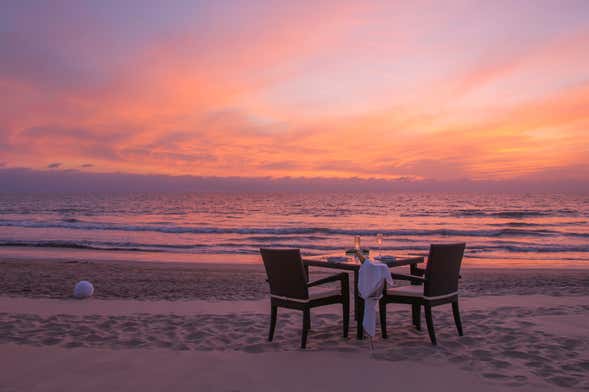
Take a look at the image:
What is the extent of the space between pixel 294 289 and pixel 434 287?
1271 millimetres

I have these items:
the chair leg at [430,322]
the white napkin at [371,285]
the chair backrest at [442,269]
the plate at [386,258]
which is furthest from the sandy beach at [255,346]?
the plate at [386,258]

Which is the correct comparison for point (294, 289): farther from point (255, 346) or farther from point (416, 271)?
point (416, 271)

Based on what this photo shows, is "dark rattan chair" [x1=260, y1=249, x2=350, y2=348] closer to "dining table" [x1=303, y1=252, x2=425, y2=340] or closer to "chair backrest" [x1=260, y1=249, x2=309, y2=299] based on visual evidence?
"chair backrest" [x1=260, y1=249, x2=309, y2=299]

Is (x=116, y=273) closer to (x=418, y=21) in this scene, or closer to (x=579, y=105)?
(x=418, y=21)

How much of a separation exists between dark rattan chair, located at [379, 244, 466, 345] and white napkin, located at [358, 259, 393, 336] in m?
Result: 0.34

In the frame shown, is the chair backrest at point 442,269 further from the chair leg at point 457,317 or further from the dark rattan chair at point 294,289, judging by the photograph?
the dark rattan chair at point 294,289

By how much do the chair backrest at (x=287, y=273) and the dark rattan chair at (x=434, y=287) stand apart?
79 centimetres

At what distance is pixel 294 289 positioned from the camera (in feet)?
13.9

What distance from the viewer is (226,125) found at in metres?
15.6

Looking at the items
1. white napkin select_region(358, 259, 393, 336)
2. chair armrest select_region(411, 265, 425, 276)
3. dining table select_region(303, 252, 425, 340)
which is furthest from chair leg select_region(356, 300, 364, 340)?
chair armrest select_region(411, 265, 425, 276)

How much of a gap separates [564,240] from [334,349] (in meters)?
19.7

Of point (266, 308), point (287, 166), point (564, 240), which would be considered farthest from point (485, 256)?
point (287, 166)

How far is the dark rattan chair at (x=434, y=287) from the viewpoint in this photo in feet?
13.8

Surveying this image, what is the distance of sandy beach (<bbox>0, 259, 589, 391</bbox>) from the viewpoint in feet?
11.1
